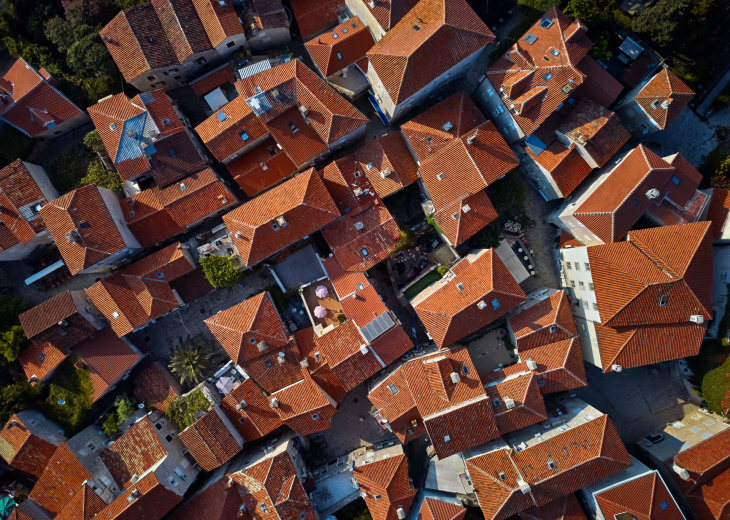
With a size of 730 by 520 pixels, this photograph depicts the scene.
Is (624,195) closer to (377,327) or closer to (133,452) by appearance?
(377,327)

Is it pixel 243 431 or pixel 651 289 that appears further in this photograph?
pixel 243 431

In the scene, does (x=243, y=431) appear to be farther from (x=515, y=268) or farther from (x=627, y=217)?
(x=627, y=217)

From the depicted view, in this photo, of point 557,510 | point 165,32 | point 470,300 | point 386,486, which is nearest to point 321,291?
point 470,300

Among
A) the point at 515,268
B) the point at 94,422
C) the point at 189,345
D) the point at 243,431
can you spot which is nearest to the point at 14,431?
the point at 94,422

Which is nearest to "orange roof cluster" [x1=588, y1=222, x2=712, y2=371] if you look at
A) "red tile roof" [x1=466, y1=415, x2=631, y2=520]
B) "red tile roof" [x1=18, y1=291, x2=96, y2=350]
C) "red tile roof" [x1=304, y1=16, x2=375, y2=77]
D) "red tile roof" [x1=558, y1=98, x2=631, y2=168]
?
"red tile roof" [x1=466, y1=415, x2=631, y2=520]

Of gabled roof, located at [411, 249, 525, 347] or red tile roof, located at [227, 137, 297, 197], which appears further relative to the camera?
red tile roof, located at [227, 137, 297, 197]

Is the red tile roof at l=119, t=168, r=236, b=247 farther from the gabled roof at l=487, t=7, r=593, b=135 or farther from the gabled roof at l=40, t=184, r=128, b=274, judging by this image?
the gabled roof at l=487, t=7, r=593, b=135
